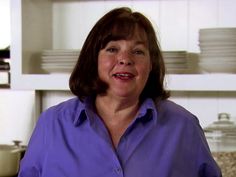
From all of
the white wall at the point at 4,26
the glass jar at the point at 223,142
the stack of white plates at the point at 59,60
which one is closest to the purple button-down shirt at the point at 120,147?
the glass jar at the point at 223,142

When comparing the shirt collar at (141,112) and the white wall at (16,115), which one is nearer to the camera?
the shirt collar at (141,112)

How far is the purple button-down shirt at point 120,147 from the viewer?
109cm

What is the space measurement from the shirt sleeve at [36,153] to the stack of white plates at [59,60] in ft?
1.35

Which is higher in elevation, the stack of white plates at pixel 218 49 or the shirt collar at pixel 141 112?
the stack of white plates at pixel 218 49

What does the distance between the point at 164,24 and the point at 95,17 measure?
254mm

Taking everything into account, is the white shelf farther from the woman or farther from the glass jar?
the woman

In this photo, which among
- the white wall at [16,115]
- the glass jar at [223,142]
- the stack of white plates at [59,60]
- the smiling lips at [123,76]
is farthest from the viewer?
the white wall at [16,115]

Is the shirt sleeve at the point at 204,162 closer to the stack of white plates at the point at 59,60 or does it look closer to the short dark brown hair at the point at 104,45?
the short dark brown hair at the point at 104,45

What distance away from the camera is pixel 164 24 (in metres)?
1.70

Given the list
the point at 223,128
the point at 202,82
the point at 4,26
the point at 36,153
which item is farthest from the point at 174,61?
the point at 4,26

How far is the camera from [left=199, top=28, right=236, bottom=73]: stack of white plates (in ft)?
4.78

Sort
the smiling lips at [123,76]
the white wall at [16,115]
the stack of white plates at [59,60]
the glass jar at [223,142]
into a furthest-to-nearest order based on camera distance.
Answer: the white wall at [16,115]
the stack of white plates at [59,60]
the glass jar at [223,142]
the smiling lips at [123,76]

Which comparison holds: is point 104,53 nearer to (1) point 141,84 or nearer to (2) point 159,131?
(1) point 141,84

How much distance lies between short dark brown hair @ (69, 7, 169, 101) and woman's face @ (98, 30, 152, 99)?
2 centimetres
